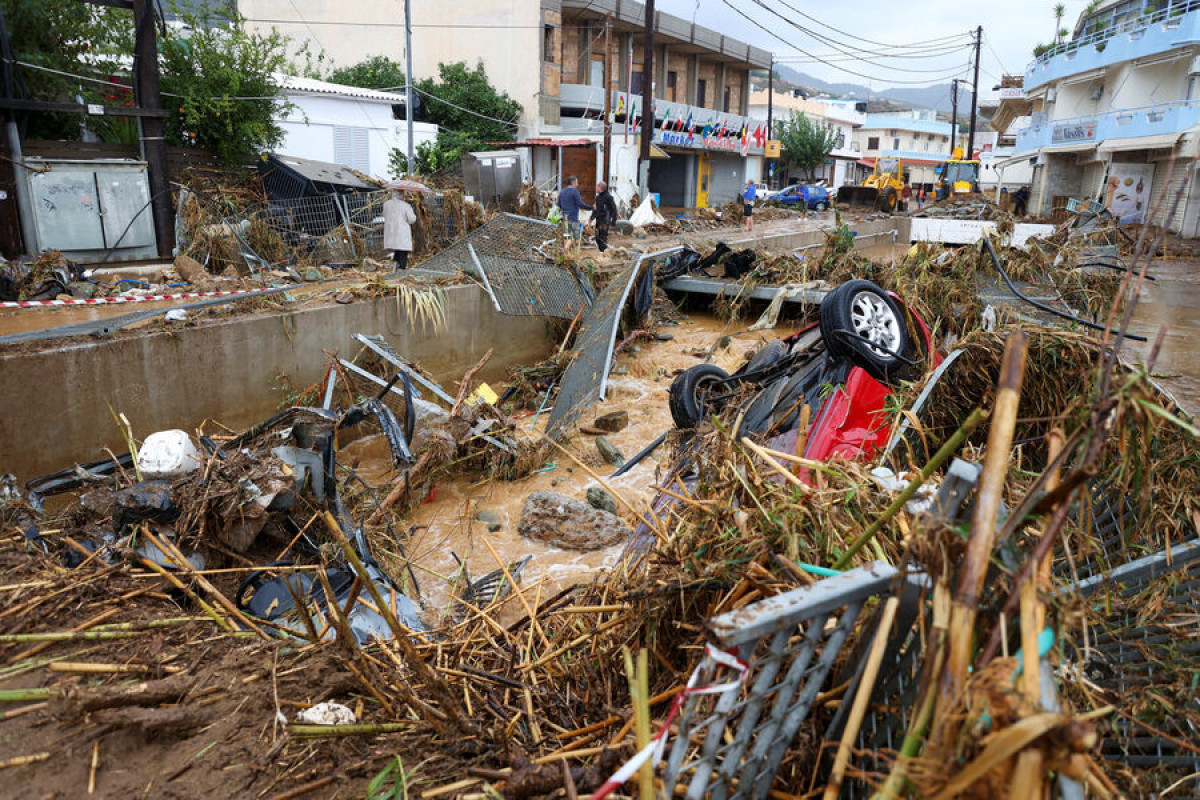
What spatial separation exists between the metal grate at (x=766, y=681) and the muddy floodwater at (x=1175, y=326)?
7.68 ft

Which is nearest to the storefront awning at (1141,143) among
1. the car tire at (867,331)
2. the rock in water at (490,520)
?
the car tire at (867,331)

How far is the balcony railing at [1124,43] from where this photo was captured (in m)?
24.4

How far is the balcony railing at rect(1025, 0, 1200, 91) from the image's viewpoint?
24438 millimetres

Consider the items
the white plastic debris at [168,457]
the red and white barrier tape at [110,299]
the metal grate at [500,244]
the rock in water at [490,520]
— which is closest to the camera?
the white plastic debris at [168,457]

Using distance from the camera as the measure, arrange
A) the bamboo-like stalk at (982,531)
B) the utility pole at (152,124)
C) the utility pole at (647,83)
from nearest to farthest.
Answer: the bamboo-like stalk at (982,531), the utility pole at (152,124), the utility pole at (647,83)

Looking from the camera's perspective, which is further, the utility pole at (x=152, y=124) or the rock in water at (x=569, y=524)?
the utility pole at (x=152, y=124)

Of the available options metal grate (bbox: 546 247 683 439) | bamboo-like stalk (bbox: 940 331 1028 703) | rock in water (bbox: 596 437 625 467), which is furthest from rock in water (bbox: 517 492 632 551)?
bamboo-like stalk (bbox: 940 331 1028 703)

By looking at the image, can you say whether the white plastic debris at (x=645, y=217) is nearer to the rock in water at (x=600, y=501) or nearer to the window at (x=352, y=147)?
the window at (x=352, y=147)

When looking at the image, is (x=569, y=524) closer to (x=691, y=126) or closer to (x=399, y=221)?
(x=399, y=221)

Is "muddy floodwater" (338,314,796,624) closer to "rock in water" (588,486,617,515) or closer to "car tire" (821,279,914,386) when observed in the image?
"rock in water" (588,486,617,515)

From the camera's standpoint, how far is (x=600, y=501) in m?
6.77

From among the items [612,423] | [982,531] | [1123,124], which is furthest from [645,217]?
[982,531]

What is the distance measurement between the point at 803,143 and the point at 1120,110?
2057 centimetres

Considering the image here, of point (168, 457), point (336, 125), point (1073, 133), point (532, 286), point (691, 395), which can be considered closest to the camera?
point (168, 457)
